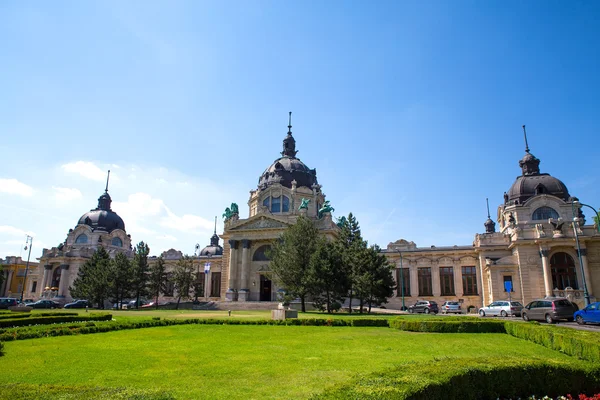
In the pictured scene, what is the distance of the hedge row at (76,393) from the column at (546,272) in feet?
188

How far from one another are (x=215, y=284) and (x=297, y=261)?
34.9 meters

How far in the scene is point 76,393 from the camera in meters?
7.24

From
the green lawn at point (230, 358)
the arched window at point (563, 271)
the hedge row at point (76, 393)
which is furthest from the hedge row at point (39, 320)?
the arched window at point (563, 271)

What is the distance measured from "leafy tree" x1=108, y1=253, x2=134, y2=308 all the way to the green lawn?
40.3 metres

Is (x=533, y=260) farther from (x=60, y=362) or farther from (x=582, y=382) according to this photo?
(x=60, y=362)

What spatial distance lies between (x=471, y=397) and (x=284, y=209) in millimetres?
59460

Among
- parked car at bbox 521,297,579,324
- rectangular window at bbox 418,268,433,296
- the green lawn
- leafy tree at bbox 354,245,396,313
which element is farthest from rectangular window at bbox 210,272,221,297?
the green lawn

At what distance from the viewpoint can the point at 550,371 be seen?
923cm

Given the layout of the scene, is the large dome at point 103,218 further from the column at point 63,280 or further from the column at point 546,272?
the column at point 546,272

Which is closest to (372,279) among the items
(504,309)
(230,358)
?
(504,309)

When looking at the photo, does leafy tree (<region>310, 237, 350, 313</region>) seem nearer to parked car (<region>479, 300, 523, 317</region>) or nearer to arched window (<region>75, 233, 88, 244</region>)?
parked car (<region>479, 300, 523, 317</region>)

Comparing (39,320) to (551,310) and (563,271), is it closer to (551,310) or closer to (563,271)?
(551,310)

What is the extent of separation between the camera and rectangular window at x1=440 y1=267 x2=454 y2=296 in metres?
65.2

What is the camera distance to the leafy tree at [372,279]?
43281 mm
